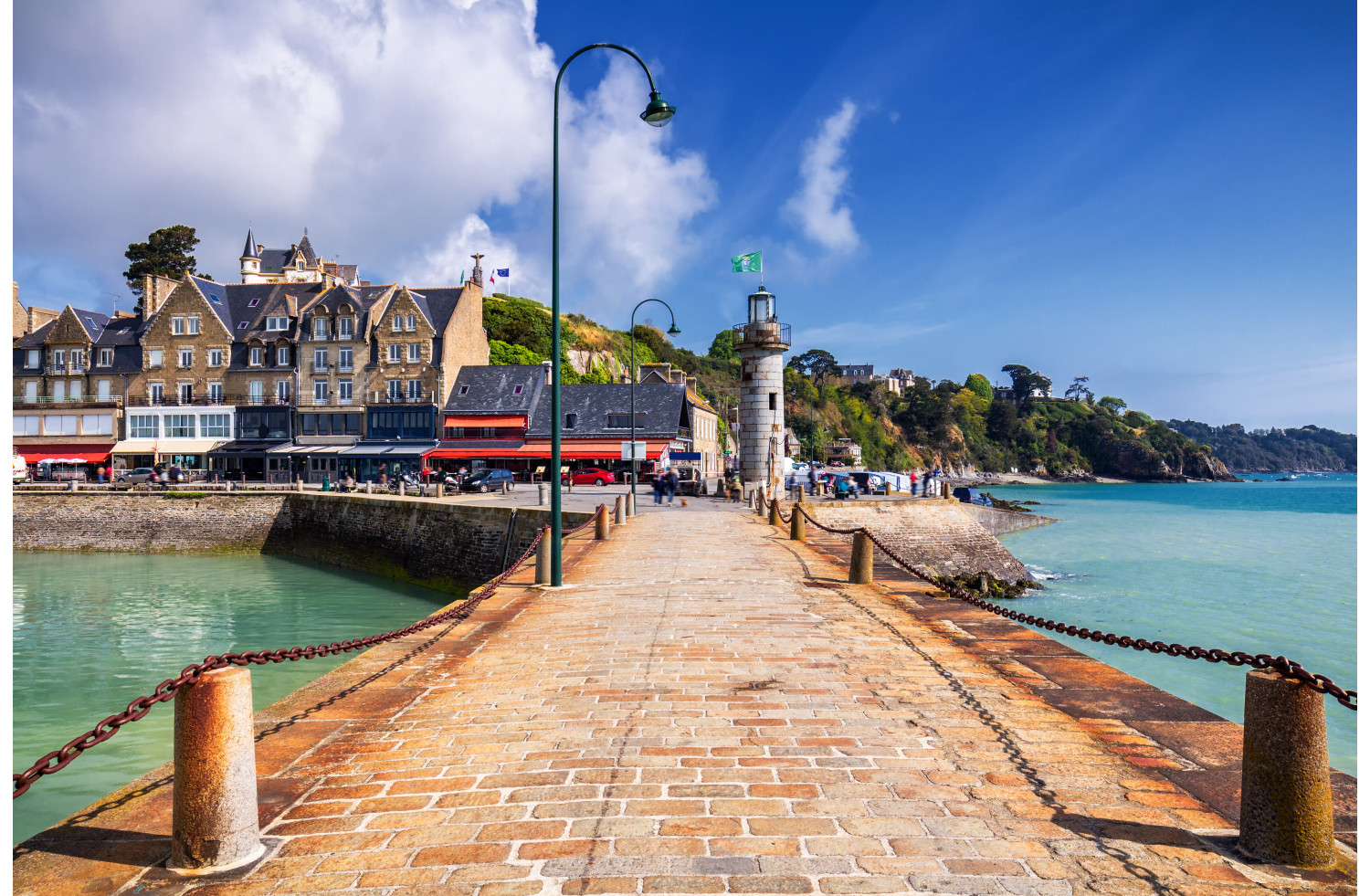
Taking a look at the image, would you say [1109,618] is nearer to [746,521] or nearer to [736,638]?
[746,521]

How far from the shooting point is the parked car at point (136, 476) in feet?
128

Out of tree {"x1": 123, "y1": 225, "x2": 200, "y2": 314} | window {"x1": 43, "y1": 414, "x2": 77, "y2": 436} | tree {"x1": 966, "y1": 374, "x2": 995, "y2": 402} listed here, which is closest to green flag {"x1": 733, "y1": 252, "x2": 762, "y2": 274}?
window {"x1": 43, "y1": 414, "x2": 77, "y2": 436}

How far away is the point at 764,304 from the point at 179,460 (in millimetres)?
36389

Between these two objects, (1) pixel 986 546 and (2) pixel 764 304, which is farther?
(2) pixel 764 304

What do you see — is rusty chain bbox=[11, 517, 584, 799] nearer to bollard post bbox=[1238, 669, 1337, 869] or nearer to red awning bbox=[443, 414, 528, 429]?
bollard post bbox=[1238, 669, 1337, 869]

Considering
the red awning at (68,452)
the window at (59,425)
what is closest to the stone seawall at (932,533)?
the red awning at (68,452)

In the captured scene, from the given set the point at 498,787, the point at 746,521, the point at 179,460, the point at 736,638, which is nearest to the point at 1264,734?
the point at 498,787

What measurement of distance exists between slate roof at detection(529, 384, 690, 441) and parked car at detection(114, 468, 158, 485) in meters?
19.5

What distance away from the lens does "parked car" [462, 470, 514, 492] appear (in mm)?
34031

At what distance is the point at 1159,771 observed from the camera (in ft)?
12.4

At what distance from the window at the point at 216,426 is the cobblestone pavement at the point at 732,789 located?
154 ft

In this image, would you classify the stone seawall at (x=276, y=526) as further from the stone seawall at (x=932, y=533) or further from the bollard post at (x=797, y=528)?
the stone seawall at (x=932, y=533)

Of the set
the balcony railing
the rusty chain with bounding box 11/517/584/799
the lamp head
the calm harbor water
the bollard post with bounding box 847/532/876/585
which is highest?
the lamp head

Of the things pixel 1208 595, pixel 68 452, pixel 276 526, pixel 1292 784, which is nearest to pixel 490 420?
pixel 276 526
